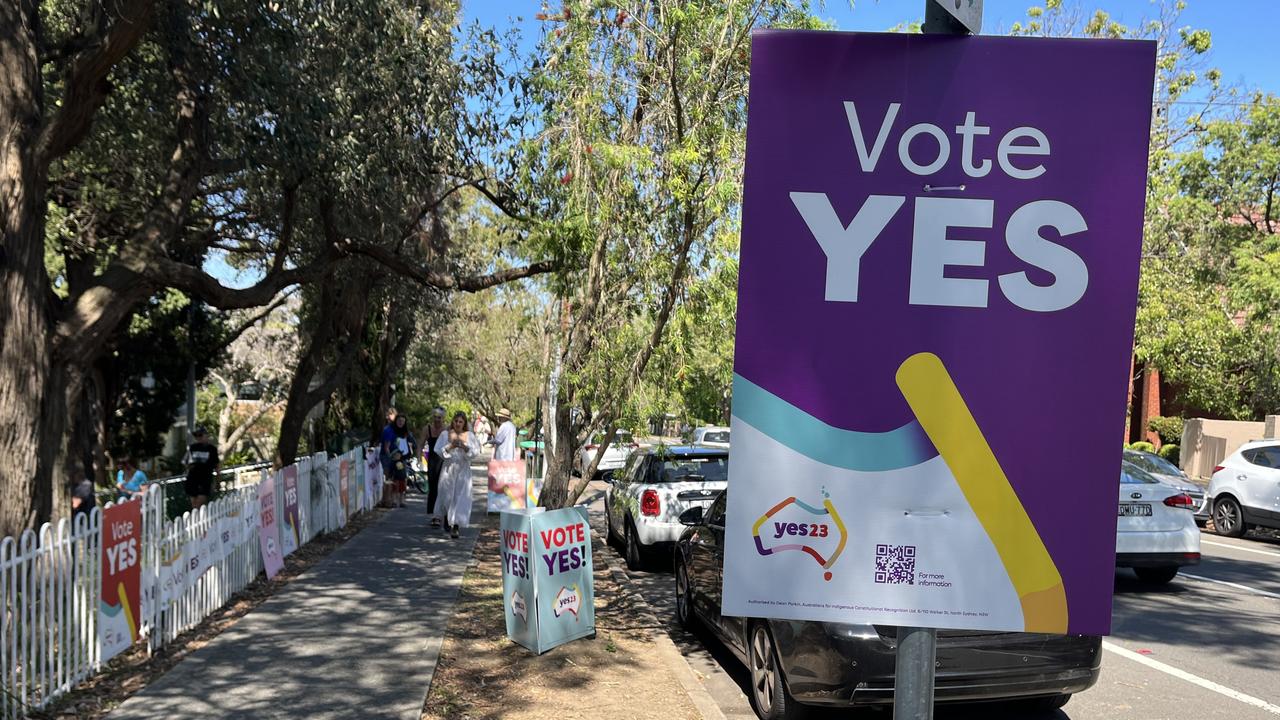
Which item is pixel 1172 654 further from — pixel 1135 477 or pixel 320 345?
pixel 320 345

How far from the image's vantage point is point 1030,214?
7.97 feet

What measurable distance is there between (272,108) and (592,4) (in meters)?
3.79

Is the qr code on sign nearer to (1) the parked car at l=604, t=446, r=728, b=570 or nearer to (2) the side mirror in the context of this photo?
(2) the side mirror

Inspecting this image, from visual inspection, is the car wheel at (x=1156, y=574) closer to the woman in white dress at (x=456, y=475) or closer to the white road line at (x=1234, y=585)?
the white road line at (x=1234, y=585)

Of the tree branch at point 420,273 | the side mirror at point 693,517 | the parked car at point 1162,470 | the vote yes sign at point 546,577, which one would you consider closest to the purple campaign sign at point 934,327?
the vote yes sign at point 546,577

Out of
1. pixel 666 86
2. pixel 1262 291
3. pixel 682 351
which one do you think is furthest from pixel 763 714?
pixel 1262 291

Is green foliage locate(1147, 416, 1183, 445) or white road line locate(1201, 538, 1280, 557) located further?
green foliage locate(1147, 416, 1183, 445)

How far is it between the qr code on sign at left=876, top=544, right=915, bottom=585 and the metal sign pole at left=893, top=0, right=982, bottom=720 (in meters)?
0.14

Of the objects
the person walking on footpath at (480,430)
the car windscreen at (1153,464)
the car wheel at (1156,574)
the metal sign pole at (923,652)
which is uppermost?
the metal sign pole at (923,652)

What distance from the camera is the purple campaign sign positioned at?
2.42m

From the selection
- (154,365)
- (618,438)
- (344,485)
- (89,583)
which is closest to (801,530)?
(89,583)

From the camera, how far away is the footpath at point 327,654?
5898mm

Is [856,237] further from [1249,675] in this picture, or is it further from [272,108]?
[272,108]

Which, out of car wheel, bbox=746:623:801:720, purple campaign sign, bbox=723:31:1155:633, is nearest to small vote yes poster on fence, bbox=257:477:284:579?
car wheel, bbox=746:623:801:720
